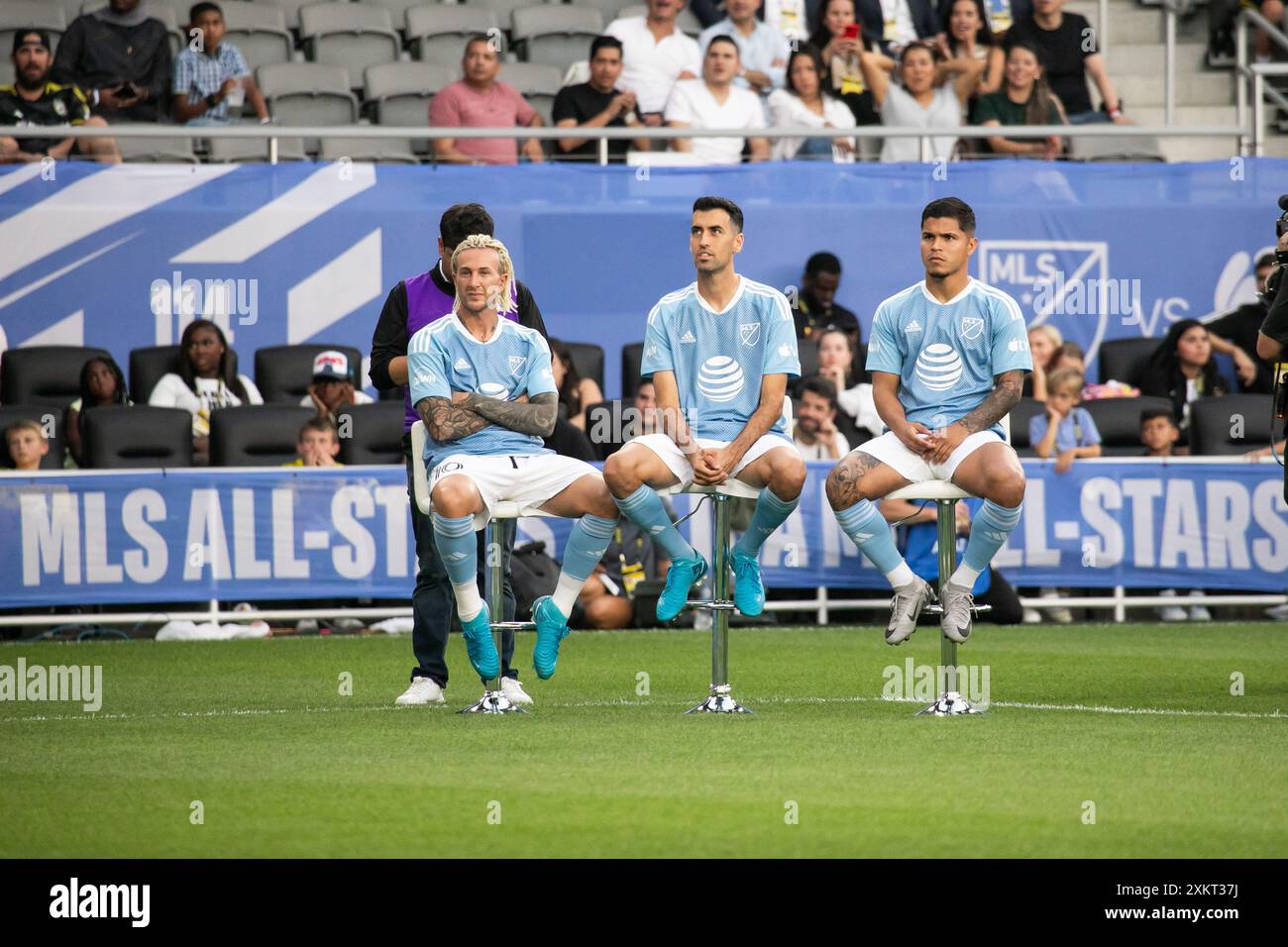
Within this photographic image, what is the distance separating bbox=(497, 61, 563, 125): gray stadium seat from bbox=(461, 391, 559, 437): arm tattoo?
9048 mm

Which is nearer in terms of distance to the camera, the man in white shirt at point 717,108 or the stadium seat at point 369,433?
the stadium seat at point 369,433

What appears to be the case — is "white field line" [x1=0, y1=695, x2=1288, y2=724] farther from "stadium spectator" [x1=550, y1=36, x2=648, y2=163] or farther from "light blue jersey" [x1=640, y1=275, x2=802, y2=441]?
→ "stadium spectator" [x1=550, y1=36, x2=648, y2=163]

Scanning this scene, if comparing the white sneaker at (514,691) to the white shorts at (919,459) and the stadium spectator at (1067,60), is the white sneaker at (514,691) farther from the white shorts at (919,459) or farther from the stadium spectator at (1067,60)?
the stadium spectator at (1067,60)

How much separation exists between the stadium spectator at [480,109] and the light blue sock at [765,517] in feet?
24.9

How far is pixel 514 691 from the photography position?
8.52 metres

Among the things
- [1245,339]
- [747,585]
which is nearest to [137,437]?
[747,585]

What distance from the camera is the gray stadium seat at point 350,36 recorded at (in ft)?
56.1

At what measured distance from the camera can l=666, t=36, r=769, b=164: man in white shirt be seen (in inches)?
612

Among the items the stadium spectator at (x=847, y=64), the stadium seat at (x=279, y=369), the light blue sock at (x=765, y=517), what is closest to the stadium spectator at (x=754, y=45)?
the stadium spectator at (x=847, y=64)

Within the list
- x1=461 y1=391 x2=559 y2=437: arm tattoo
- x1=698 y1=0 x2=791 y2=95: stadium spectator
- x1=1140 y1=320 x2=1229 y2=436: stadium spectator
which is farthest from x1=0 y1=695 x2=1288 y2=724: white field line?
x1=698 y1=0 x2=791 y2=95: stadium spectator

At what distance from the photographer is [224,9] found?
16.9 metres

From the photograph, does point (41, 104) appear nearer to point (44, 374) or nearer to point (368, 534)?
point (44, 374)

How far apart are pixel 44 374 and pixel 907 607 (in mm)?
8259
